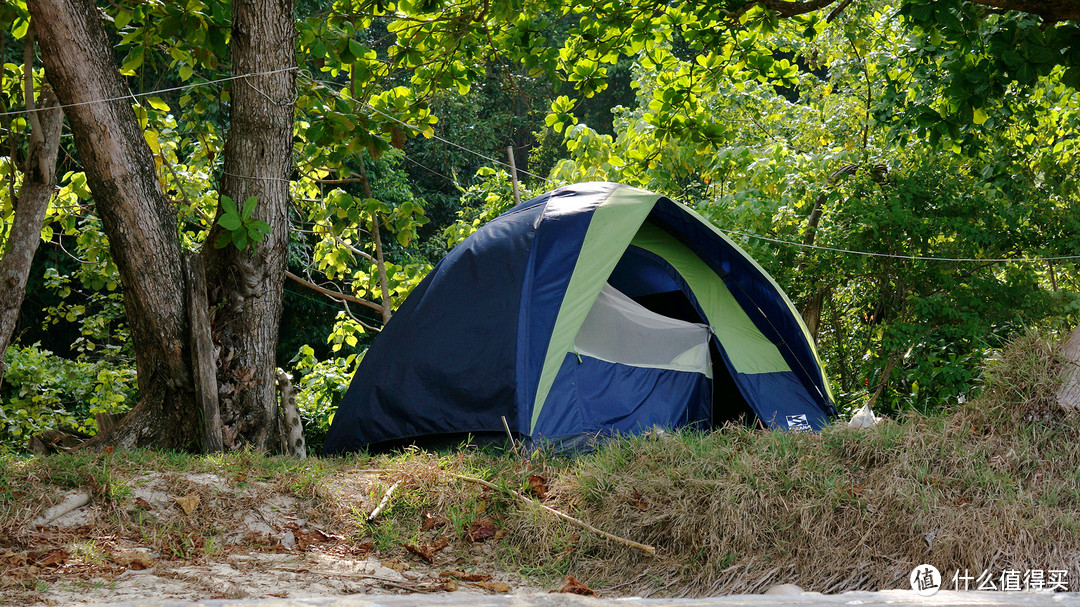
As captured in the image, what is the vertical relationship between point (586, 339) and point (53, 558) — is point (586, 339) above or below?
above

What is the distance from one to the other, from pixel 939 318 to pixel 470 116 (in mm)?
10932

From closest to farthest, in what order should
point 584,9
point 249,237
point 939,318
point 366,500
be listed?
point 366,500 → point 249,237 → point 584,9 → point 939,318

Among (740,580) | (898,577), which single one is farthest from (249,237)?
(898,577)

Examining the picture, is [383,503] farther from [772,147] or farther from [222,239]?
[772,147]

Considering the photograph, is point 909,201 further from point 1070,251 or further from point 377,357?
point 377,357

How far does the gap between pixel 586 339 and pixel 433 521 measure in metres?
1.73

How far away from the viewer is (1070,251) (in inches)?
251

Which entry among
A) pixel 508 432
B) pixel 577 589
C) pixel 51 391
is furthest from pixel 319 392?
pixel 577 589

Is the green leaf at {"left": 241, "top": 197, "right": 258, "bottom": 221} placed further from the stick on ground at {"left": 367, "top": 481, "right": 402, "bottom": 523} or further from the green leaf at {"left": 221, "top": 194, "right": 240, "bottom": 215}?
the stick on ground at {"left": 367, "top": 481, "right": 402, "bottom": 523}

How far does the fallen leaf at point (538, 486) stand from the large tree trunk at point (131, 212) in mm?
1959

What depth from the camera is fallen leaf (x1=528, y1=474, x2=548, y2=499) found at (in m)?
3.43

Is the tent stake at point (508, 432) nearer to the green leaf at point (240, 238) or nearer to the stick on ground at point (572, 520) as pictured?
the stick on ground at point (572, 520)

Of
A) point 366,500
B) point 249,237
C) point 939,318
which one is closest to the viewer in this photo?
point 366,500

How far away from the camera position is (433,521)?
10.9 feet
